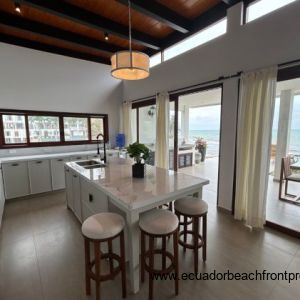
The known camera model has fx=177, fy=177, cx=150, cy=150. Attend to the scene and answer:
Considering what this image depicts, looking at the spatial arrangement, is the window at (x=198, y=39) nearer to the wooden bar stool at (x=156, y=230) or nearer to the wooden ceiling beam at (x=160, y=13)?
the wooden ceiling beam at (x=160, y=13)

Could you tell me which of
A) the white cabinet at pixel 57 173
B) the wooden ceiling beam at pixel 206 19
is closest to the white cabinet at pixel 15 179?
the white cabinet at pixel 57 173

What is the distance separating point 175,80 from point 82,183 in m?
2.82

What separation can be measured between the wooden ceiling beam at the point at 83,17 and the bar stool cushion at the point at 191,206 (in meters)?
3.35

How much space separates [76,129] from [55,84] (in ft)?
3.92

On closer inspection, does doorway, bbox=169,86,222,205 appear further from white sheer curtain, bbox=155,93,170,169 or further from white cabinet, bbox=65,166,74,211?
white cabinet, bbox=65,166,74,211

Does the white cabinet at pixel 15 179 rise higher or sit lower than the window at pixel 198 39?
lower

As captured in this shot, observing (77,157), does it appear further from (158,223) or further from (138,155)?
(158,223)

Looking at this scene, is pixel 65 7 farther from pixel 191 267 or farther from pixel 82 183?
pixel 191 267

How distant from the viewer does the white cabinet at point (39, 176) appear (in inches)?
144

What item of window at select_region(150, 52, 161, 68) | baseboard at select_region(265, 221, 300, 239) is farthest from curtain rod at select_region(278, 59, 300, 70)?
window at select_region(150, 52, 161, 68)

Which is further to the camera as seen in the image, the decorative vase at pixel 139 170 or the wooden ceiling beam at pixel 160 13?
the wooden ceiling beam at pixel 160 13

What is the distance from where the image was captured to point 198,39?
11.3ft

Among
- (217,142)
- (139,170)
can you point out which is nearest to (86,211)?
(139,170)

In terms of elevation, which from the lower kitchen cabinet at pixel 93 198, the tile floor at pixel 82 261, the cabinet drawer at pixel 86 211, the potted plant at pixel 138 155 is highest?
the potted plant at pixel 138 155
